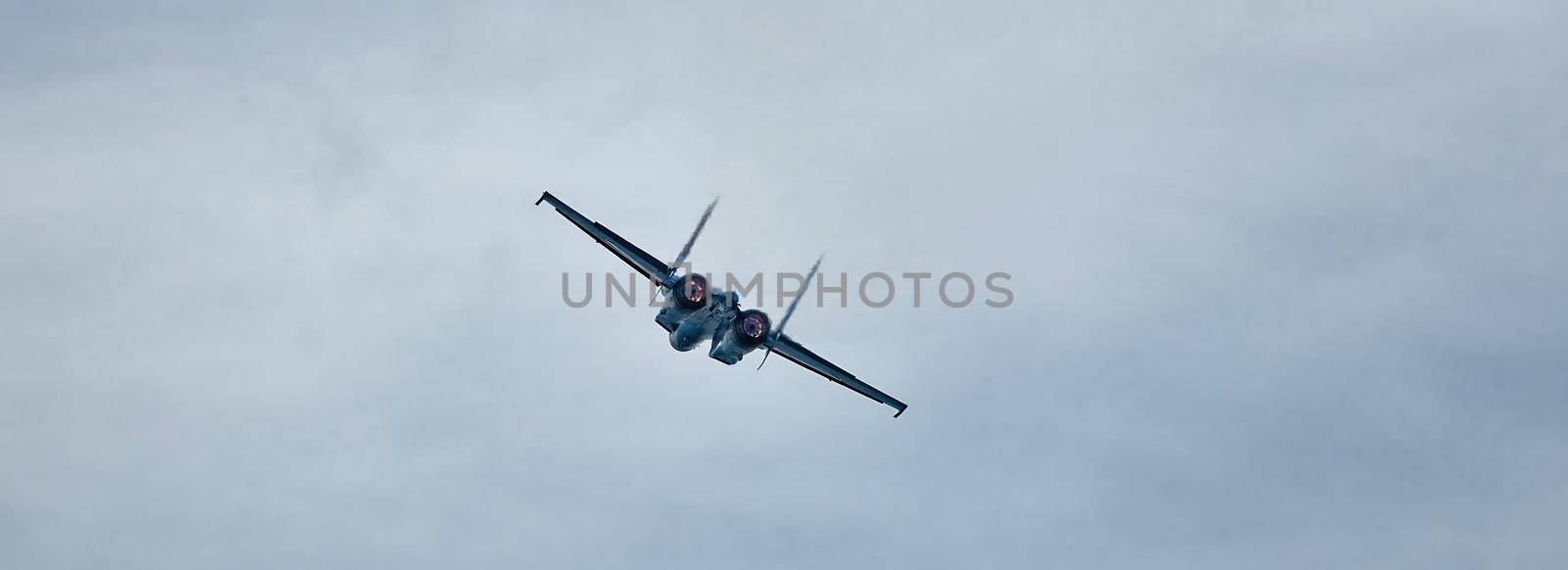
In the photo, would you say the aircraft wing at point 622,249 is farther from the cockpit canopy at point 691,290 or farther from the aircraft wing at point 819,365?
the aircraft wing at point 819,365

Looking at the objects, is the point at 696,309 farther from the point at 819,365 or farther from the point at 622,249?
the point at 819,365

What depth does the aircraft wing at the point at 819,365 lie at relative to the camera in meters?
87.4

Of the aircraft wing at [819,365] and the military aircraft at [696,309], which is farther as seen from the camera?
the aircraft wing at [819,365]

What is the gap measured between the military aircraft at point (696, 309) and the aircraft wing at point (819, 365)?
21 centimetres

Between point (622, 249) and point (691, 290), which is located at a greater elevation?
point (622, 249)

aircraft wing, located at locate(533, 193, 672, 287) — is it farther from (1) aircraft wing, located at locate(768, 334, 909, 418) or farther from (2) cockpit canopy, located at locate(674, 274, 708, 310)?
(1) aircraft wing, located at locate(768, 334, 909, 418)

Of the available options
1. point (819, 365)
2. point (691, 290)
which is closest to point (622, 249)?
point (691, 290)

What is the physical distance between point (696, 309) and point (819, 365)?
12893 millimetres

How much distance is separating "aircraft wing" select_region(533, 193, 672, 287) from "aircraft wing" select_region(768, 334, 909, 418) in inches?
347

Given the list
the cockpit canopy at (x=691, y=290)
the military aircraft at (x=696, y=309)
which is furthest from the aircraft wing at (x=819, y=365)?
the cockpit canopy at (x=691, y=290)

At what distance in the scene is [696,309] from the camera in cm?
8162

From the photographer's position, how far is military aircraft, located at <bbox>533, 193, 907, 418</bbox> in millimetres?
79750

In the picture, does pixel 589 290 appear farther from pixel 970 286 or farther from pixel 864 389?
pixel 970 286

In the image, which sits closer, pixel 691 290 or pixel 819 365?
pixel 691 290
